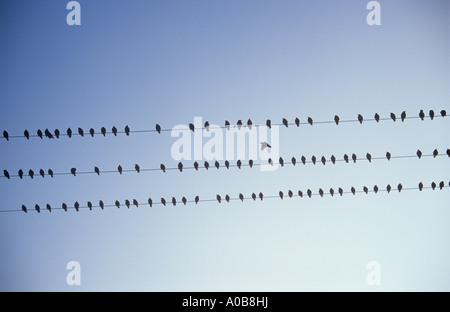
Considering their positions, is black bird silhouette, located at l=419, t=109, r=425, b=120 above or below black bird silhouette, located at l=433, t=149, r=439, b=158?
above

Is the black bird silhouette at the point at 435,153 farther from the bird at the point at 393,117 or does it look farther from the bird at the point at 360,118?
the bird at the point at 360,118

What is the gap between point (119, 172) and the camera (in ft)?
72.6

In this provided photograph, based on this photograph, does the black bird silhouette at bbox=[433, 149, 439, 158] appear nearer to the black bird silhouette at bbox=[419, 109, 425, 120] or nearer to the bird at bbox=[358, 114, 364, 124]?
the black bird silhouette at bbox=[419, 109, 425, 120]

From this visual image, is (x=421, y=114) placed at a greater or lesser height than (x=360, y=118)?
greater

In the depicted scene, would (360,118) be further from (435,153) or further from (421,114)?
(435,153)

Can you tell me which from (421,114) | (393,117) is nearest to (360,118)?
(393,117)

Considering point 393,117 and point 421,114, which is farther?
point 393,117

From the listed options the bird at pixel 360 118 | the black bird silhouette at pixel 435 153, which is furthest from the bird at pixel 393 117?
the black bird silhouette at pixel 435 153

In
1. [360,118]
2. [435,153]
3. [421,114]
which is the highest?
[421,114]

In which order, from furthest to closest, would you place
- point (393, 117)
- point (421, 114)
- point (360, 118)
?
point (393, 117) → point (421, 114) → point (360, 118)

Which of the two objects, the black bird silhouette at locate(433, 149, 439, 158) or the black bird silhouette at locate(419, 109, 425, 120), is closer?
the black bird silhouette at locate(419, 109, 425, 120)

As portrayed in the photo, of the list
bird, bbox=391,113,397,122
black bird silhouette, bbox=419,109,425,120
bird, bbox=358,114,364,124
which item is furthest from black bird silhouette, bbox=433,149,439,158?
bird, bbox=358,114,364,124

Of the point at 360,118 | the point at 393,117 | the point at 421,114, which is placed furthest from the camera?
the point at 393,117
